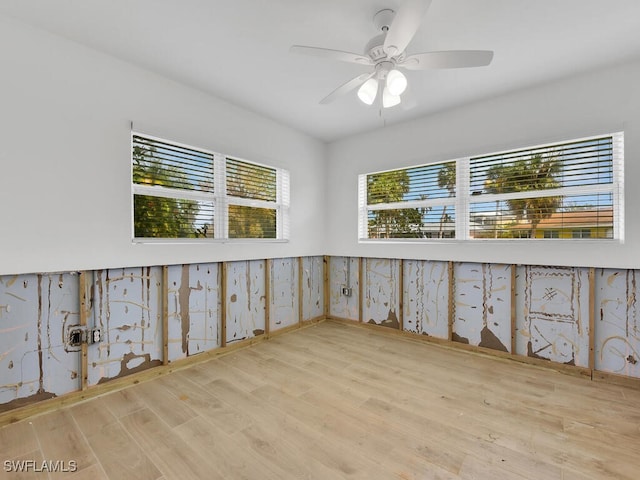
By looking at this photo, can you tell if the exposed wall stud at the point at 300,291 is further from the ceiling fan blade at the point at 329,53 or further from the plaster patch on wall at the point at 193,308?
the ceiling fan blade at the point at 329,53

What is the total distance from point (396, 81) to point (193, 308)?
281 centimetres

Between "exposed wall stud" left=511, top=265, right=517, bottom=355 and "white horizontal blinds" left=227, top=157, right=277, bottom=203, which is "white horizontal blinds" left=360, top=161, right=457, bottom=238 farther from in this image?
"white horizontal blinds" left=227, top=157, right=277, bottom=203

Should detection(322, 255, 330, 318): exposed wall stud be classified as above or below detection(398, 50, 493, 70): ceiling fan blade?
below

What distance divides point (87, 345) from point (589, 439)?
3.72 meters

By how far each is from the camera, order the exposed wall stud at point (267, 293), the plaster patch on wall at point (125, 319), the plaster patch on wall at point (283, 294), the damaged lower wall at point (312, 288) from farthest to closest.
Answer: the damaged lower wall at point (312, 288) → the plaster patch on wall at point (283, 294) → the exposed wall stud at point (267, 293) → the plaster patch on wall at point (125, 319)

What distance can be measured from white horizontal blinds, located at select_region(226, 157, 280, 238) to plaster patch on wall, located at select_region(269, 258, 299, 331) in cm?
45

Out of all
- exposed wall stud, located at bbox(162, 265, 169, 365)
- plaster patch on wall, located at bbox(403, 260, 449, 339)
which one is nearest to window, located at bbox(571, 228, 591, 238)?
plaster patch on wall, located at bbox(403, 260, 449, 339)

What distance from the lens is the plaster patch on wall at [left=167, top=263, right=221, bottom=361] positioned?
9.93 ft

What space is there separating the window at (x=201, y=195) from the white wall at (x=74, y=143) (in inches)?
5.6

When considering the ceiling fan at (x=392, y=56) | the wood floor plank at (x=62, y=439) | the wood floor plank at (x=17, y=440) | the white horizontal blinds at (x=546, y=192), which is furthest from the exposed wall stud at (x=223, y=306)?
the white horizontal blinds at (x=546, y=192)

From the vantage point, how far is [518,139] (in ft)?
10.4

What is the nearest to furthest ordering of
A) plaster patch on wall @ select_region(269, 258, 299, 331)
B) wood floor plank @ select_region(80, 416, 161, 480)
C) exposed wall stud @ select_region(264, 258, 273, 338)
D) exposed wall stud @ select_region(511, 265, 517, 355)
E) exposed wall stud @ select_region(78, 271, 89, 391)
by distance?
1. wood floor plank @ select_region(80, 416, 161, 480)
2. exposed wall stud @ select_region(78, 271, 89, 391)
3. exposed wall stud @ select_region(511, 265, 517, 355)
4. exposed wall stud @ select_region(264, 258, 273, 338)
5. plaster patch on wall @ select_region(269, 258, 299, 331)

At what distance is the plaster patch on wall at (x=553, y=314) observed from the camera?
291 cm

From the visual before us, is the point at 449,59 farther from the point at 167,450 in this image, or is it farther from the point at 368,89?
the point at 167,450
